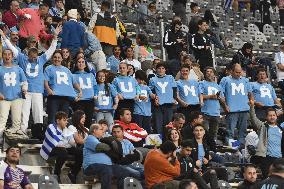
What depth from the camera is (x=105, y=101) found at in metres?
19.7

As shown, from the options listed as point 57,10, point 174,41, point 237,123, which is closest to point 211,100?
point 237,123

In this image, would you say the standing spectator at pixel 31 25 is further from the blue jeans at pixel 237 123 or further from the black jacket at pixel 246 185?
the black jacket at pixel 246 185

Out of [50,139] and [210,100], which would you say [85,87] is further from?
[50,139]

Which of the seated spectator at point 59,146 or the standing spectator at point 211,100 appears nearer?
the seated spectator at point 59,146

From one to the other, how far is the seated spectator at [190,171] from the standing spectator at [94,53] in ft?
18.1

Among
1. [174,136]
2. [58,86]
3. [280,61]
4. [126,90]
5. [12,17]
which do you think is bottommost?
[174,136]

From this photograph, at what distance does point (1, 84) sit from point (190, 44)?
6632 millimetres

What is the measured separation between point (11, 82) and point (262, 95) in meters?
5.40

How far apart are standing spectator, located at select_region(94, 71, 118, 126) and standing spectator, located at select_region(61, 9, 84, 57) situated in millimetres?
2092

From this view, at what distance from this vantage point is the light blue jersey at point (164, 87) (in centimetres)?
2048

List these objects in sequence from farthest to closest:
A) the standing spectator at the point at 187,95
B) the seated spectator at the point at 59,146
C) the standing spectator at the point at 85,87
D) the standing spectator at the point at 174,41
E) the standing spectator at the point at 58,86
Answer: the standing spectator at the point at 174,41
the standing spectator at the point at 187,95
the standing spectator at the point at 85,87
the standing spectator at the point at 58,86
the seated spectator at the point at 59,146

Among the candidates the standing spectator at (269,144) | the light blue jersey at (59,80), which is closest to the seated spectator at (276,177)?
the standing spectator at (269,144)

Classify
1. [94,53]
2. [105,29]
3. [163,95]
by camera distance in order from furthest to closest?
[105,29]
[94,53]
[163,95]

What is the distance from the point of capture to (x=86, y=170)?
641 inches
